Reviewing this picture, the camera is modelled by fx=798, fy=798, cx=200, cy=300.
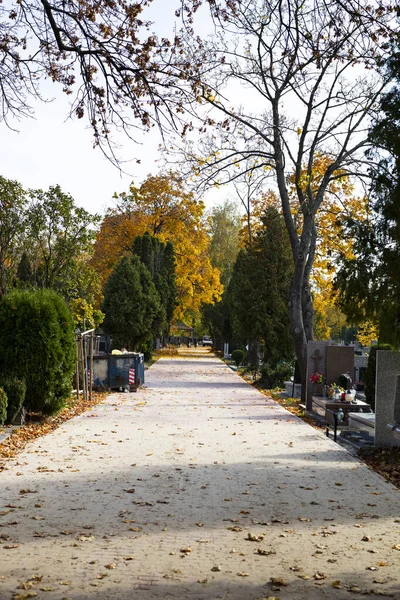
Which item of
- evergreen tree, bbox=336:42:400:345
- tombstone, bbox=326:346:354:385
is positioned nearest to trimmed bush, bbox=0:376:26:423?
evergreen tree, bbox=336:42:400:345

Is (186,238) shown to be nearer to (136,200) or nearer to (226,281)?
(136,200)

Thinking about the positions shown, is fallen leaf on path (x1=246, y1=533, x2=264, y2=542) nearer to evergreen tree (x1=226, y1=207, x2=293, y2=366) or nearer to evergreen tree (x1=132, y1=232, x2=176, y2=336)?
evergreen tree (x1=226, y1=207, x2=293, y2=366)

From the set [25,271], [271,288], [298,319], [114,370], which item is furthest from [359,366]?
[25,271]

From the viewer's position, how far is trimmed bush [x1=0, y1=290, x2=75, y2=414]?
1559 cm

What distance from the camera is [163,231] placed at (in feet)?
183

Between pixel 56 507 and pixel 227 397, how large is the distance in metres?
16.9

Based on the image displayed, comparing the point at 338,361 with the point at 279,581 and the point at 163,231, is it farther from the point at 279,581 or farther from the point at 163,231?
the point at 163,231

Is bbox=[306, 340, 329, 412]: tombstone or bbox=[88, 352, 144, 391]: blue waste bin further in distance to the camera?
bbox=[88, 352, 144, 391]: blue waste bin

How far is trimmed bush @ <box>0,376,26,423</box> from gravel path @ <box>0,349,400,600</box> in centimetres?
99

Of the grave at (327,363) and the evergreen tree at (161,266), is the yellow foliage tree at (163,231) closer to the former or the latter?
the evergreen tree at (161,266)

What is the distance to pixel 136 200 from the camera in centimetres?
5431

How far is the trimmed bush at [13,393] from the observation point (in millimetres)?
14719

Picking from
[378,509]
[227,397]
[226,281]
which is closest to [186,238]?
[226,281]

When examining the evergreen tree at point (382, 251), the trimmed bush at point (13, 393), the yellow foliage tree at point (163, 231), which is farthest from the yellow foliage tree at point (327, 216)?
the yellow foliage tree at point (163, 231)
